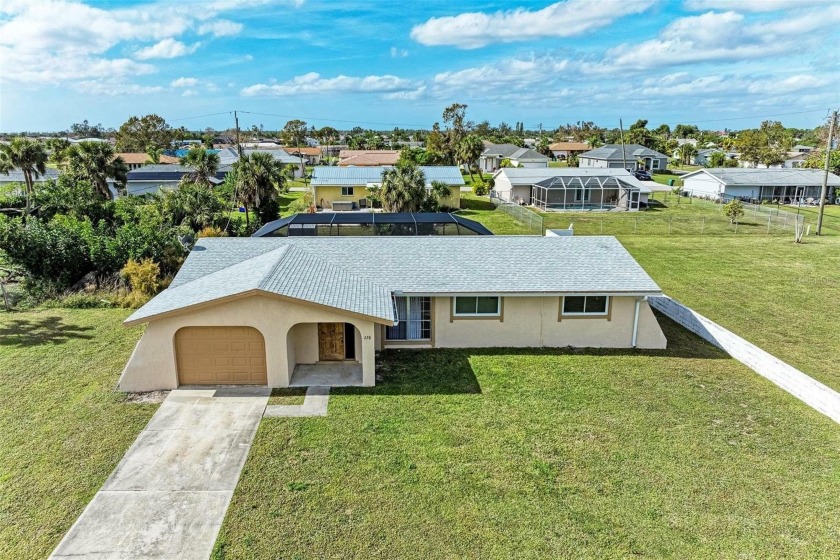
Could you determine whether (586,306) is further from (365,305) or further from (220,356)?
(220,356)

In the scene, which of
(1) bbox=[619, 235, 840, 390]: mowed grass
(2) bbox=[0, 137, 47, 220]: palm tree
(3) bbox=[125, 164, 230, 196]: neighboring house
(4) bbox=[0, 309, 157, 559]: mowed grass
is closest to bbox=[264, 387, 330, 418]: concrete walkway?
(4) bbox=[0, 309, 157, 559]: mowed grass

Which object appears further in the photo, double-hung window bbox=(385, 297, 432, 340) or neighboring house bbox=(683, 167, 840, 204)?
neighboring house bbox=(683, 167, 840, 204)

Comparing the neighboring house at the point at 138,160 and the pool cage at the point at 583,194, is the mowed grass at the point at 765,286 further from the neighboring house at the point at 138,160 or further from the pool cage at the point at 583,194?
the neighboring house at the point at 138,160

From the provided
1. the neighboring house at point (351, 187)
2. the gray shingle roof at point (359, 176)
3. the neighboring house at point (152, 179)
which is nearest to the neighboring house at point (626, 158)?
the gray shingle roof at point (359, 176)

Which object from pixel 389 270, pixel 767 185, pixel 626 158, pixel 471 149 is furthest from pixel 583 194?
pixel 389 270

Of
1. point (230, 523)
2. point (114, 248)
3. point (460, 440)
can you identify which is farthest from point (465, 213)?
point (230, 523)

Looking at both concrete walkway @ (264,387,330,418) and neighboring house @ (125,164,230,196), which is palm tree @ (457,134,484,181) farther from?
concrete walkway @ (264,387,330,418)

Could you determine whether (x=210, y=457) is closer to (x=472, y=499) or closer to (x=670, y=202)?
(x=472, y=499)
